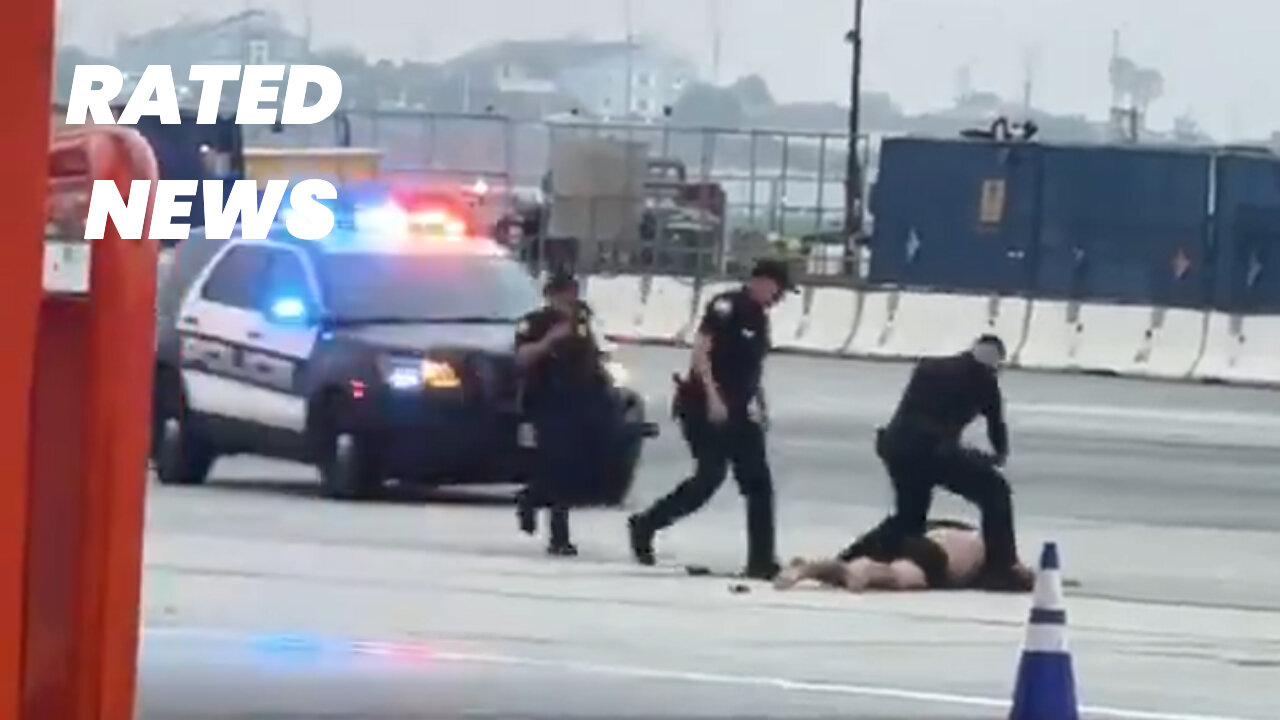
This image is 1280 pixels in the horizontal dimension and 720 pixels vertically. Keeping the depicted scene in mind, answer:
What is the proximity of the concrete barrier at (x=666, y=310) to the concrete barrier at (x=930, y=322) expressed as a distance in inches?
90.0

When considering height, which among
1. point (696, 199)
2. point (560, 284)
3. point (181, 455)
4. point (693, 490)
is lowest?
point (181, 455)

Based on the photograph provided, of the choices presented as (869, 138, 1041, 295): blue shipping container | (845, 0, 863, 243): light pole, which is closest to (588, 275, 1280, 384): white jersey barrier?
(869, 138, 1041, 295): blue shipping container

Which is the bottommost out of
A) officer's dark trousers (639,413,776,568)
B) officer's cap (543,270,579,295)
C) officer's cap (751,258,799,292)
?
officer's dark trousers (639,413,776,568)

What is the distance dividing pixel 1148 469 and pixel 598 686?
1359cm

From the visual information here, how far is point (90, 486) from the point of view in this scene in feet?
8.59

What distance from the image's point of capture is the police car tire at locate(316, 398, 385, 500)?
19.2 metres

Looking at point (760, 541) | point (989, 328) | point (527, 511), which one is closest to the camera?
point (760, 541)

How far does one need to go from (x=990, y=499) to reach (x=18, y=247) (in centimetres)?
1257

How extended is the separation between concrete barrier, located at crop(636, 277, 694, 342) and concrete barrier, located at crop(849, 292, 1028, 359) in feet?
7.50

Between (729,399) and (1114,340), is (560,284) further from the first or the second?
(1114,340)

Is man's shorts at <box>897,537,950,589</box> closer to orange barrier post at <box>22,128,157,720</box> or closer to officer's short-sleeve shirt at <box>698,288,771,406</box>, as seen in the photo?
officer's short-sleeve shirt at <box>698,288,771,406</box>

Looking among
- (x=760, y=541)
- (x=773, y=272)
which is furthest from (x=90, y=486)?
(x=773, y=272)

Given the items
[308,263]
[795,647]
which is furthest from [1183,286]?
[795,647]

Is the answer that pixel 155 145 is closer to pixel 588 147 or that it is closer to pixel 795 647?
pixel 795 647
